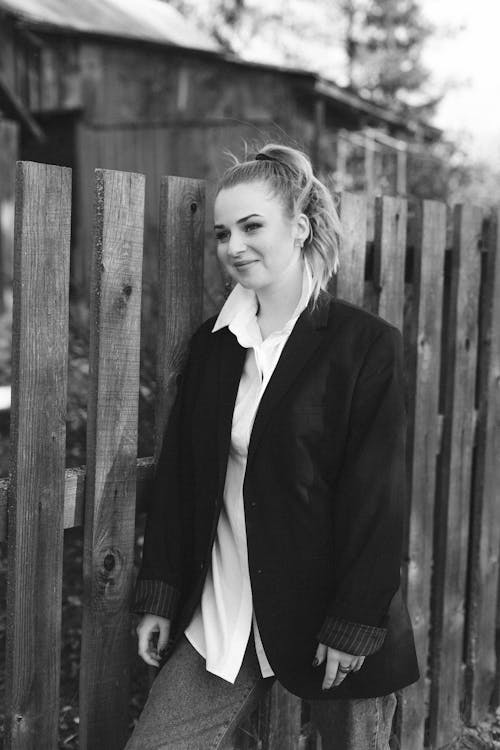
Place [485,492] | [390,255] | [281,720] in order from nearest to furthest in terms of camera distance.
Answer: [281,720] < [390,255] < [485,492]

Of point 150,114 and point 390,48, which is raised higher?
point 390,48

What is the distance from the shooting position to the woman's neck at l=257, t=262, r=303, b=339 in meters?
2.30

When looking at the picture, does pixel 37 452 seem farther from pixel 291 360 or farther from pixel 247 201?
pixel 247 201

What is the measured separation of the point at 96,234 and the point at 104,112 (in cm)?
1226

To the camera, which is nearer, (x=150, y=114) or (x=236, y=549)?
(x=236, y=549)

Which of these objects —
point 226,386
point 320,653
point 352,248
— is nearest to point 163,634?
point 320,653

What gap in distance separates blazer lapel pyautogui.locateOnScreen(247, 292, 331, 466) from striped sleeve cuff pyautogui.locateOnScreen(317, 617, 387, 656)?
18.3 inches

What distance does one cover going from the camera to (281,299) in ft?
7.59

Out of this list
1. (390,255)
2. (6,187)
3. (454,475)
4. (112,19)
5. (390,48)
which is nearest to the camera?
(390,255)

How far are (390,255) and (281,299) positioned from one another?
0.94 m

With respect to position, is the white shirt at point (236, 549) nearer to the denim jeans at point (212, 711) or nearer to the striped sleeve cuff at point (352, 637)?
the denim jeans at point (212, 711)

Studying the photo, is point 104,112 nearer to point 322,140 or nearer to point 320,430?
point 322,140

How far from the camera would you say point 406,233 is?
322 cm

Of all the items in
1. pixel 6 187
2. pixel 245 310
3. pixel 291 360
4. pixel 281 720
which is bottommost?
pixel 281 720
